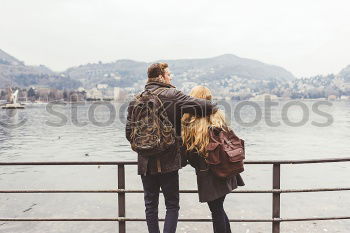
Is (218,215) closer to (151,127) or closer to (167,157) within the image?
(167,157)

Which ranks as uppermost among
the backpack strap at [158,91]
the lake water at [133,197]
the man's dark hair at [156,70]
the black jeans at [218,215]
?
the man's dark hair at [156,70]

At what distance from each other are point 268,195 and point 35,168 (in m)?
21.5

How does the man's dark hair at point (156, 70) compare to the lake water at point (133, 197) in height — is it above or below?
above

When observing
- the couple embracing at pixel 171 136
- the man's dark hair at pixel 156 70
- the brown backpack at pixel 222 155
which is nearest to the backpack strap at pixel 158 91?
the couple embracing at pixel 171 136

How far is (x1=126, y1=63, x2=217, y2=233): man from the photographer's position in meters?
3.92

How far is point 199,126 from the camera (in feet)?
13.2

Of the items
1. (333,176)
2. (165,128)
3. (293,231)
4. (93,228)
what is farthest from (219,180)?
(333,176)

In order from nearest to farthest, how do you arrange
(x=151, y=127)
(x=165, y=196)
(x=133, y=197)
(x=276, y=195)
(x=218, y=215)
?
(x=151, y=127) < (x=165, y=196) < (x=218, y=215) < (x=276, y=195) < (x=133, y=197)

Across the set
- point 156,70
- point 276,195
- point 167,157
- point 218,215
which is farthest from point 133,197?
point 156,70

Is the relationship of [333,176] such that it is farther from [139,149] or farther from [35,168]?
[139,149]

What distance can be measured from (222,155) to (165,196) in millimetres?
848

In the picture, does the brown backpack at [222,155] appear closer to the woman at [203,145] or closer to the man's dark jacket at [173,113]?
the woman at [203,145]

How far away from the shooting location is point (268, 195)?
18.4 meters

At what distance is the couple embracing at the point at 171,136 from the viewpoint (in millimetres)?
3910
